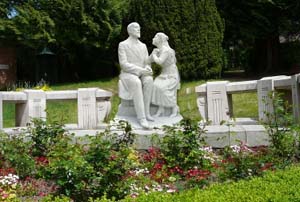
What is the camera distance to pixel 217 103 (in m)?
8.21

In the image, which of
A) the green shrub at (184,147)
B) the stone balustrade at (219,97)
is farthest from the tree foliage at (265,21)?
the green shrub at (184,147)

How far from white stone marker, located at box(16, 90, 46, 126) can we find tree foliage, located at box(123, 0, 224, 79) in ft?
25.4

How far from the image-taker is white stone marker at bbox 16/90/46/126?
828 centimetres

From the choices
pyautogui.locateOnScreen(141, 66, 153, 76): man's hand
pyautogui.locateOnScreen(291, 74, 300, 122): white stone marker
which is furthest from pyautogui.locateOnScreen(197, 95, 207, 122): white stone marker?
pyautogui.locateOnScreen(291, 74, 300, 122): white stone marker

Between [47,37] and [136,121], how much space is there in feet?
40.5

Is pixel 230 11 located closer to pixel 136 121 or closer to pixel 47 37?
pixel 47 37

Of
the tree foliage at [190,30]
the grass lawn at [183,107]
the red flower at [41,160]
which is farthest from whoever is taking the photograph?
the tree foliage at [190,30]

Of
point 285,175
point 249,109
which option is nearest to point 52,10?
point 249,109

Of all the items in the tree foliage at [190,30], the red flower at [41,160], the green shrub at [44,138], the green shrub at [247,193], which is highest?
the tree foliage at [190,30]

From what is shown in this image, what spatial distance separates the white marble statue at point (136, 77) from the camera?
7309 mm

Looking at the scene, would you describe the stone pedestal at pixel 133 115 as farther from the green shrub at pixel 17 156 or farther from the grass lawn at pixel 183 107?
the grass lawn at pixel 183 107

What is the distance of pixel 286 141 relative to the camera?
4.81m

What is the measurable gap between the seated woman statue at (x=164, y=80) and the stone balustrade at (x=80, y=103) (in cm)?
126

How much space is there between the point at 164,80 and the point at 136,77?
64cm
